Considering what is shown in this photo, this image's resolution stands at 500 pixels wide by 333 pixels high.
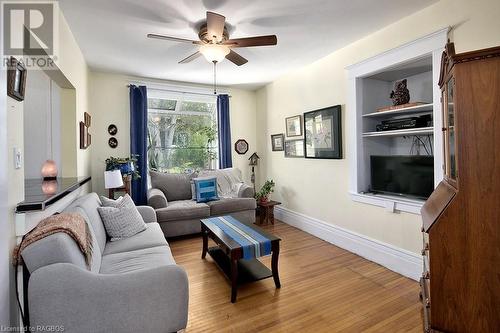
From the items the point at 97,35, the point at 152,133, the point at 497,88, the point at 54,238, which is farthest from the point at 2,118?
the point at 152,133

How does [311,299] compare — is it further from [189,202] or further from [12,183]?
[189,202]

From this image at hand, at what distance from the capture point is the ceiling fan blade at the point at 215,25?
2.09 meters

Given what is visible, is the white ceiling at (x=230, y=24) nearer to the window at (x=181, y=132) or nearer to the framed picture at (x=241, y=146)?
the window at (x=181, y=132)

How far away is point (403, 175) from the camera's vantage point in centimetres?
275

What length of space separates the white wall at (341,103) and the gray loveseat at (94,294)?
234cm

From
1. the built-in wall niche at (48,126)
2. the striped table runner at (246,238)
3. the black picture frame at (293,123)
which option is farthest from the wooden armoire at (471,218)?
the built-in wall niche at (48,126)

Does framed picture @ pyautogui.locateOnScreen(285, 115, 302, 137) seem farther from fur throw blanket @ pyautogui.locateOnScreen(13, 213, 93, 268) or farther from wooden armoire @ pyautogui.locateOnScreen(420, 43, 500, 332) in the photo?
fur throw blanket @ pyautogui.locateOnScreen(13, 213, 93, 268)

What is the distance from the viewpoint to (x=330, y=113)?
11.5 ft

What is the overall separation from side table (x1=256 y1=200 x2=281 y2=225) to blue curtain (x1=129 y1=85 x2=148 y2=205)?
2.02 meters

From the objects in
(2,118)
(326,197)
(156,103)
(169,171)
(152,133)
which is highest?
(156,103)

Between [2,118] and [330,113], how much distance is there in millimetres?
3263

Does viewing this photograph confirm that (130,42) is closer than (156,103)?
Yes

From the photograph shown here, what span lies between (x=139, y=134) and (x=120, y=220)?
2.24 metres

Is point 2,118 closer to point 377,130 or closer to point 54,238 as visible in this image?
point 54,238
